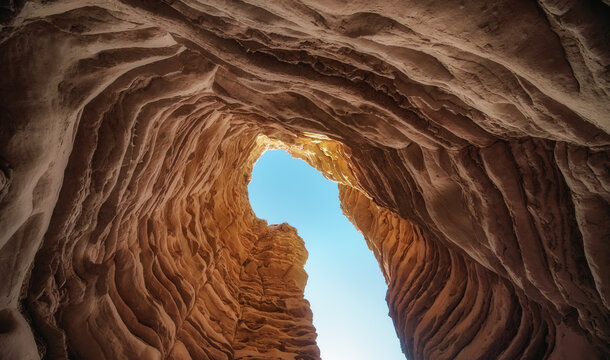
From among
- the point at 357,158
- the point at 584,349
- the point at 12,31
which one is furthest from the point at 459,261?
the point at 12,31

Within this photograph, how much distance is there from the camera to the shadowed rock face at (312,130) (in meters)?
2.39

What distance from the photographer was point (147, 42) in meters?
3.39

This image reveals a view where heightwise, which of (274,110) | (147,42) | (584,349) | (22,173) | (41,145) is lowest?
(584,349)

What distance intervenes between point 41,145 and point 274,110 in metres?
3.27

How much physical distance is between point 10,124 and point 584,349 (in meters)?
7.44

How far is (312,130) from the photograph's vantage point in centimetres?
569

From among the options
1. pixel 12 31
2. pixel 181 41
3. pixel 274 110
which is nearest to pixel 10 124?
pixel 12 31

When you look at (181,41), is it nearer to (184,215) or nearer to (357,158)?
(357,158)

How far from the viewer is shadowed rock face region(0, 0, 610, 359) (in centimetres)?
239

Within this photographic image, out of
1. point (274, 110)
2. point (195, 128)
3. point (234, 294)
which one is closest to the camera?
point (274, 110)

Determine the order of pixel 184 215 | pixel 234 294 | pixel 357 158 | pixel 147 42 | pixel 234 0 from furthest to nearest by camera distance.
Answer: pixel 234 294 < pixel 184 215 < pixel 357 158 < pixel 147 42 < pixel 234 0

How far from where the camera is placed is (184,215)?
25.2ft

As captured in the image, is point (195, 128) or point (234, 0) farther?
point (195, 128)

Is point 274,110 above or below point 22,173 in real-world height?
above
